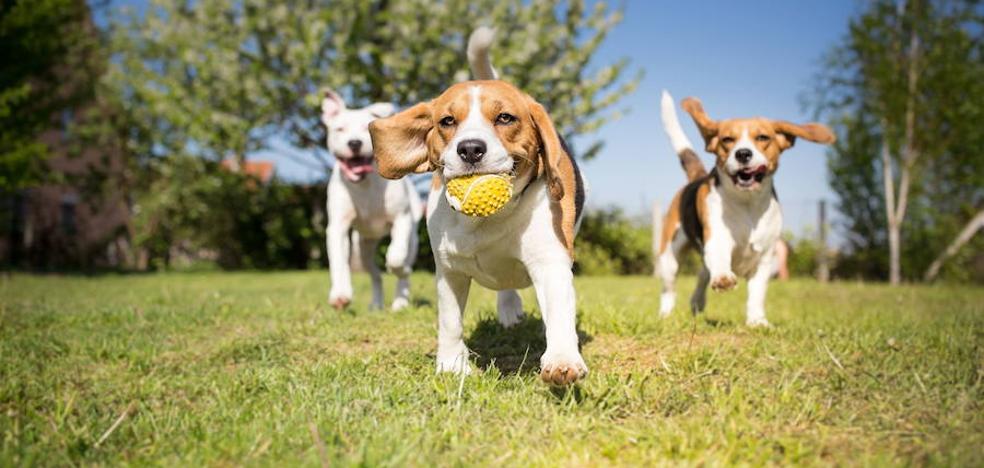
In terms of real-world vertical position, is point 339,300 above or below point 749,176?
below

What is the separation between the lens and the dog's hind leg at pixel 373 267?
6.51 m

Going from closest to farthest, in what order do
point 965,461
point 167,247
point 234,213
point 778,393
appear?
1. point 965,461
2. point 778,393
3. point 234,213
4. point 167,247

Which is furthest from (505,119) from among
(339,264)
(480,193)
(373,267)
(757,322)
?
(373,267)

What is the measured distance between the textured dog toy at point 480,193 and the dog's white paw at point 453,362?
81cm

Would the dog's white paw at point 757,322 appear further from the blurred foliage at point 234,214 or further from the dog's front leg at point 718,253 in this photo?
the blurred foliage at point 234,214

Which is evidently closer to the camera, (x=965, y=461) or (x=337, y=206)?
(x=965, y=461)

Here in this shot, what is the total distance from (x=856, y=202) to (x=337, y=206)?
16.1 meters

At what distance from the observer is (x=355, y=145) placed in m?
5.93

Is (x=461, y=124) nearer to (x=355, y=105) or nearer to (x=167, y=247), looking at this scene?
(x=355, y=105)

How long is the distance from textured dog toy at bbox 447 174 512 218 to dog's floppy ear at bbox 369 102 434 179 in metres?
0.55

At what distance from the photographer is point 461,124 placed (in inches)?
118

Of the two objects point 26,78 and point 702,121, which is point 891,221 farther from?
point 26,78

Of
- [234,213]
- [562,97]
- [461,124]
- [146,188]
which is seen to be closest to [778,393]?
[461,124]

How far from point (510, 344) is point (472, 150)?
5.19 ft
